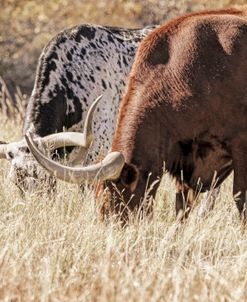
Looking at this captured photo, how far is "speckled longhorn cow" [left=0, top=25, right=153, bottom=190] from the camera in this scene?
9047 millimetres

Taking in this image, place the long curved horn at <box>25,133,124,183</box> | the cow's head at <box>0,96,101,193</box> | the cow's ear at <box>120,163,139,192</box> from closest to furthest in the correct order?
the long curved horn at <box>25,133,124,183</box> < the cow's ear at <box>120,163,139,192</box> < the cow's head at <box>0,96,101,193</box>

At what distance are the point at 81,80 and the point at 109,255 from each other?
4414 millimetres

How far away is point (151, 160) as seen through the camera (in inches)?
277

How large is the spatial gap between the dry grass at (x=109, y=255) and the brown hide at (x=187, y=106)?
1.30 feet

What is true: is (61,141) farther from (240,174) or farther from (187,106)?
(240,174)

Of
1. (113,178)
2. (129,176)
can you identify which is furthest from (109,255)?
(129,176)

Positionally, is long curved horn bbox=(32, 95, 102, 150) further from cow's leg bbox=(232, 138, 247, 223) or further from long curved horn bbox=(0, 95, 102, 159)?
cow's leg bbox=(232, 138, 247, 223)

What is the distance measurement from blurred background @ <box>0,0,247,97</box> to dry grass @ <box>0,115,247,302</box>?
10913 mm

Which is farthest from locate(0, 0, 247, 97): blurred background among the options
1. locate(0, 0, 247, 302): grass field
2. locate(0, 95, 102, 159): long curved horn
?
locate(0, 0, 247, 302): grass field

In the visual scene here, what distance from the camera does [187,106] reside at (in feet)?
23.2

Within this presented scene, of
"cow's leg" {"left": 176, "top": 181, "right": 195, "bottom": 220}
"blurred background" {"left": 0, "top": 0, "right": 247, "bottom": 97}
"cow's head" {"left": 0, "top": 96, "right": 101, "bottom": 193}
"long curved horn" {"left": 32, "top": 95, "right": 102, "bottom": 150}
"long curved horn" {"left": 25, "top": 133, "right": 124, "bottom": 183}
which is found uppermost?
"long curved horn" {"left": 25, "top": 133, "right": 124, "bottom": 183}

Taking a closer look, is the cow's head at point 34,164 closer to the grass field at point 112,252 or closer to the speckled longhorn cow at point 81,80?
the grass field at point 112,252

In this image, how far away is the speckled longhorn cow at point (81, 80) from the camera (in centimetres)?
905

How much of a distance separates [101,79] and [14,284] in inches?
195
